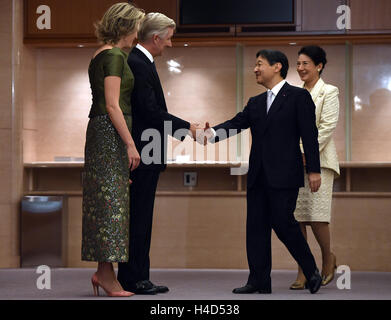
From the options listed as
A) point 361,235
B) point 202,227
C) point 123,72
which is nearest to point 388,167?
point 361,235

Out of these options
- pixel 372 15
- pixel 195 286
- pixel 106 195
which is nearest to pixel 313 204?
pixel 195 286

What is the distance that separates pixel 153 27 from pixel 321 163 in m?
1.43

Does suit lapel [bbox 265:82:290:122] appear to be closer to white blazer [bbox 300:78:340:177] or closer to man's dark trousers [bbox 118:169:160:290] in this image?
white blazer [bbox 300:78:340:177]

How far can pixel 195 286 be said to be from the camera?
17.8 feet

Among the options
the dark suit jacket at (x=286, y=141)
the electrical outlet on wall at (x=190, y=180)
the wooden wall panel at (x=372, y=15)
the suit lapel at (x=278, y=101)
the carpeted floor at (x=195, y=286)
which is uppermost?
the wooden wall panel at (x=372, y=15)

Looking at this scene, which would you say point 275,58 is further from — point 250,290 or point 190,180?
point 190,180

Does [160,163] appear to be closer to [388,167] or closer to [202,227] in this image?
[202,227]

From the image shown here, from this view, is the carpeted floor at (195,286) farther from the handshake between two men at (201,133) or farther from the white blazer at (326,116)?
the handshake between two men at (201,133)

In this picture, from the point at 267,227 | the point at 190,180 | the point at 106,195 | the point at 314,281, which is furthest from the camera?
the point at 190,180

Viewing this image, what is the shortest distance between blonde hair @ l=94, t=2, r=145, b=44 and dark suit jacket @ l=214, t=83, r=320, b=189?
3.16ft

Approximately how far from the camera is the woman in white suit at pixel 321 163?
5207mm

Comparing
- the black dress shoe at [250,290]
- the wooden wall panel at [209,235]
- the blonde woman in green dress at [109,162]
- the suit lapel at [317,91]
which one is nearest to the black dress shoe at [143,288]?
the blonde woman in green dress at [109,162]

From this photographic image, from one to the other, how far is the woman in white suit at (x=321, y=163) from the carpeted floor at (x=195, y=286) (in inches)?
13.1

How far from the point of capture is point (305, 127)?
15.5 ft
